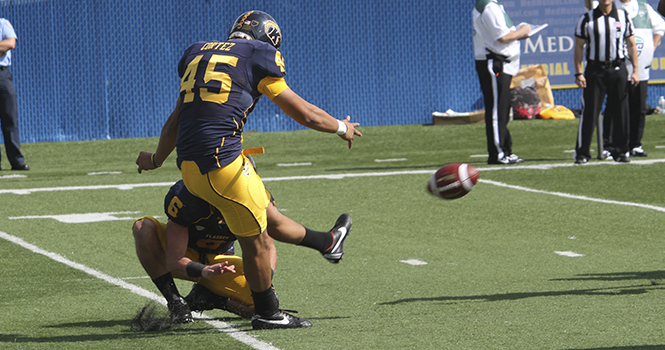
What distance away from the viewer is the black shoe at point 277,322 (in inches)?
203

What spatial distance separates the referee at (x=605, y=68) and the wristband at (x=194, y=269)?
8665 millimetres

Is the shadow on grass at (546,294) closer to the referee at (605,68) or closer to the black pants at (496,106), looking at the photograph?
the referee at (605,68)

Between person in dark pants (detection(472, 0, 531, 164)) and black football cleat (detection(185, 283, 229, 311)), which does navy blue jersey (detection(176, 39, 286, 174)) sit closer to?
black football cleat (detection(185, 283, 229, 311))

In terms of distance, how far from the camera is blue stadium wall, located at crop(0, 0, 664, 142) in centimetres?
1858

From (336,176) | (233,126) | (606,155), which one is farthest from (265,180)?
(233,126)

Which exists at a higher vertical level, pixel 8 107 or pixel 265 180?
pixel 8 107

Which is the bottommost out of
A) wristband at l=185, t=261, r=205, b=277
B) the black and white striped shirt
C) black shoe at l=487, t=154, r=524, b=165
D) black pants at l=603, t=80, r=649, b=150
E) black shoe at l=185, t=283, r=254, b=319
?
black shoe at l=487, t=154, r=524, b=165

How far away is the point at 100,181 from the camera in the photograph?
13.3 m

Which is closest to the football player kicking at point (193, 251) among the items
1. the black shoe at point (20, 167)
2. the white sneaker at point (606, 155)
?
the white sneaker at point (606, 155)

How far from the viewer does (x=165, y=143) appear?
541cm

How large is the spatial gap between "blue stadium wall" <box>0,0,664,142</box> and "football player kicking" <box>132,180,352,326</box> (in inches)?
535

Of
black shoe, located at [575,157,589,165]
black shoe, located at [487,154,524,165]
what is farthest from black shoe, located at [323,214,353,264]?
black shoe, located at [487,154,524,165]

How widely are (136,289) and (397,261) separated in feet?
6.80

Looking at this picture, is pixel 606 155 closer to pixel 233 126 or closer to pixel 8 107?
pixel 8 107
